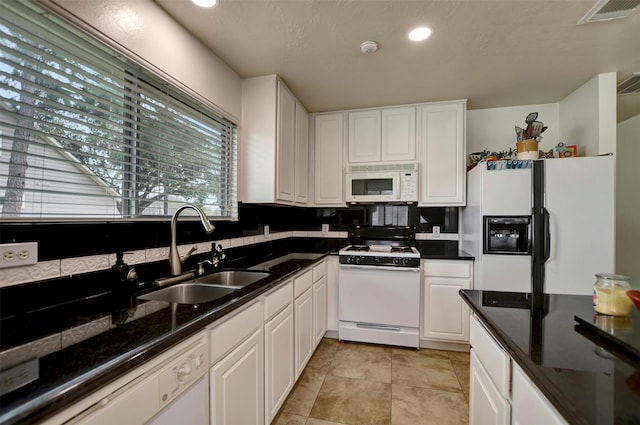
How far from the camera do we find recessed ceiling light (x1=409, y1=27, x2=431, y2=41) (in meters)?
1.72

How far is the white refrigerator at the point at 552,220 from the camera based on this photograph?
2.12m

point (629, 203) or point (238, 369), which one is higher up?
point (629, 203)

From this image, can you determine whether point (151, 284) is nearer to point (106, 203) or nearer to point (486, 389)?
point (106, 203)

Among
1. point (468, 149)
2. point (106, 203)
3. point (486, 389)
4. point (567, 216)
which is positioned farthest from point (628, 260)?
point (106, 203)

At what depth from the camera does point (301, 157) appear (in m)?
2.87

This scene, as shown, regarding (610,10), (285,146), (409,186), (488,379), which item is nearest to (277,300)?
(488,379)

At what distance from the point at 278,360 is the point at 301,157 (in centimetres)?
192

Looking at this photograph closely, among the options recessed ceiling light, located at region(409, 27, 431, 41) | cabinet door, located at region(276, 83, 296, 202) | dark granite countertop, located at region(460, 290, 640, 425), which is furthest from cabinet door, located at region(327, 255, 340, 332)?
recessed ceiling light, located at region(409, 27, 431, 41)

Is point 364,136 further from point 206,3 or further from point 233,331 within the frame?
point 233,331

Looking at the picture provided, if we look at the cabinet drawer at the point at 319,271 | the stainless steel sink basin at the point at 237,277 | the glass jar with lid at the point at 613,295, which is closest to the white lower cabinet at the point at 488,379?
the glass jar with lid at the point at 613,295

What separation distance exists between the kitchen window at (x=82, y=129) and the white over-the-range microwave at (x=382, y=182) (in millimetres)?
1641

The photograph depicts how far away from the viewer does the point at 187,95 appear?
1747 mm

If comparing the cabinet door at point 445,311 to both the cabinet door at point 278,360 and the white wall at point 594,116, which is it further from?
the white wall at point 594,116

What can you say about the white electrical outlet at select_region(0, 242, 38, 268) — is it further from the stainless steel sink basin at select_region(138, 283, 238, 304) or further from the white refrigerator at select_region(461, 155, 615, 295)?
the white refrigerator at select_region(461, 155, 615, 295)
